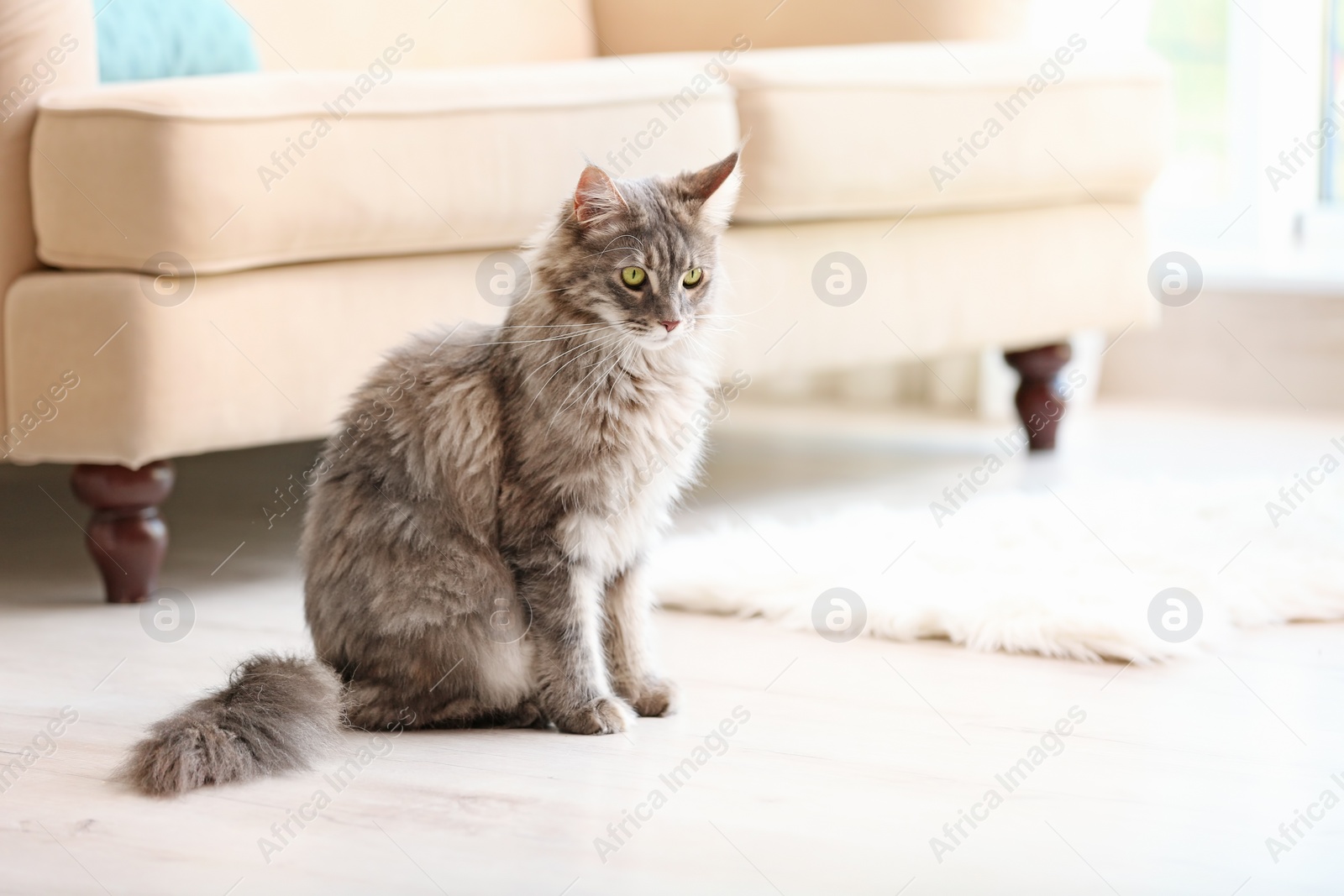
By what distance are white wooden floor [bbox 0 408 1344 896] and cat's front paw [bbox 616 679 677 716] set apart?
1.1 inches

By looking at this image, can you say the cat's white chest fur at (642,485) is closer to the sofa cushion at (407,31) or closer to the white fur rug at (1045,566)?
the white fur rug at (1045,566)

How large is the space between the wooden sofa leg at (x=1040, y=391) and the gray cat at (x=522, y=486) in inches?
60.5

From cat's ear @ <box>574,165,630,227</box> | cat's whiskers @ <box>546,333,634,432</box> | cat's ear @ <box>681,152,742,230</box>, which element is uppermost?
cat's ear @ <box>681,152,742,230</box>

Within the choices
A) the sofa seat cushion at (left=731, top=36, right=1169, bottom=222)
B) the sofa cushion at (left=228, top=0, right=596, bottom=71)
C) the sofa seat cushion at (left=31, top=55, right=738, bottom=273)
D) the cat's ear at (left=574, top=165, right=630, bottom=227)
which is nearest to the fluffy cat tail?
the cat's ear at (left=574, top=165, right=630, bottom=227)

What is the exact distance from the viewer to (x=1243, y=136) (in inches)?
146

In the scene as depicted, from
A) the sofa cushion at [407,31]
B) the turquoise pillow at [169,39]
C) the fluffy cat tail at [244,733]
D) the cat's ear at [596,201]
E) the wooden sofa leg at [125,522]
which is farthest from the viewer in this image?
the sofa cushion at [407,31]

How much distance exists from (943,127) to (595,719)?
1.40 meters

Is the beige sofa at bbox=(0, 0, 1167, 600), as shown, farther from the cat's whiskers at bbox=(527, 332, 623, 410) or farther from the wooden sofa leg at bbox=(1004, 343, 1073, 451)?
the cat's whiskers at bbox=(527, 332, 623, 410)

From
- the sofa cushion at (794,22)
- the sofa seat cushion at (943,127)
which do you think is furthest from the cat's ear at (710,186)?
the sofa cushion at (794,22)

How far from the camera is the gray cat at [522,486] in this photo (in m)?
1.57

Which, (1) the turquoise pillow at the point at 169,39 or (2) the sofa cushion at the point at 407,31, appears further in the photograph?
(2) the sofa cushion at the point at 407,31

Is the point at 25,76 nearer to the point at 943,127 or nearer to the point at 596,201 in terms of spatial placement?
the point at 596,201

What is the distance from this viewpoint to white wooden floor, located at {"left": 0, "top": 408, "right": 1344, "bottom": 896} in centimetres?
127

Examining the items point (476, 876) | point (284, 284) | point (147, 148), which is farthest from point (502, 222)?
point (476, 876)
